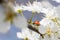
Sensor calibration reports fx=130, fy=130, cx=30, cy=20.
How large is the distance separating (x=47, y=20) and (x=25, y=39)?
78mm

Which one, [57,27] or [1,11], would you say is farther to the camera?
[57,27]

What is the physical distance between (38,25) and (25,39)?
50 mm

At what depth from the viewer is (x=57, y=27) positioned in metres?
0.30

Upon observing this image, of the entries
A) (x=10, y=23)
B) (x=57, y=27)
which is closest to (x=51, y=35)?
(x=57, y=27)

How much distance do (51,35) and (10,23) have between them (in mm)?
157

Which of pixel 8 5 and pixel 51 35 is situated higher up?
pixel 8 5

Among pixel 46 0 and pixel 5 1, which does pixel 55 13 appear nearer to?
pixel 46 0

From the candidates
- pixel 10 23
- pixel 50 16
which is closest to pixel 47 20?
pixel 50 16

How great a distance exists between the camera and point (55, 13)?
30cm

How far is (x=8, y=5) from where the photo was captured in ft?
0.43

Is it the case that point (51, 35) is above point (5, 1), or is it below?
below

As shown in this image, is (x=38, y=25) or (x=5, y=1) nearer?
(x=5, y=1)

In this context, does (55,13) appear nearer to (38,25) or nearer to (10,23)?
(38,25)

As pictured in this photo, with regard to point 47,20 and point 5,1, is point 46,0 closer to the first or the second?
point 47,20
